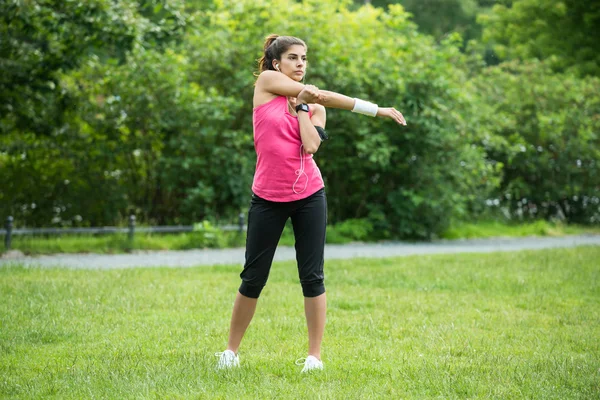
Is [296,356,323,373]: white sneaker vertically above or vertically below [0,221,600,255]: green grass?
above

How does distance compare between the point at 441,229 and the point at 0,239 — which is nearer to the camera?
the point at 0,239

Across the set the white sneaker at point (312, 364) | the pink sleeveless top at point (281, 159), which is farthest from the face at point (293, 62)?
the white sneaker at point (312, 364)

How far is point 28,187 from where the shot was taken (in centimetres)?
1298

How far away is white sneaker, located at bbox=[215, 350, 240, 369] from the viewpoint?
16.2 feet

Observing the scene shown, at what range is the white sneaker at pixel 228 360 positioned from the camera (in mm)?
4934

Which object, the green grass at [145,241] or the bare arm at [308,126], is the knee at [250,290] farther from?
the green grass at [145,241]

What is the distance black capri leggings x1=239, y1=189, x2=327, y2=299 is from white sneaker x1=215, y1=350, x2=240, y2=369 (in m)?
0.44

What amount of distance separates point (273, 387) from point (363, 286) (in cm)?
438

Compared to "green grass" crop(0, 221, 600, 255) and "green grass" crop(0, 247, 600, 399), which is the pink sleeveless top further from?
"green grass" crop(0, 221, 600, 255)

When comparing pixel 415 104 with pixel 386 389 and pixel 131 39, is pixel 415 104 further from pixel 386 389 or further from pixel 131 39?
pixel 386 389

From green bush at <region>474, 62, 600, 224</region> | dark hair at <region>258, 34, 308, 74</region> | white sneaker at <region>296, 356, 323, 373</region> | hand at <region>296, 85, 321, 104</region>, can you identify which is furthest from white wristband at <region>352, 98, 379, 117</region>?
green bush at <region>474, 62, 600, 224</region>

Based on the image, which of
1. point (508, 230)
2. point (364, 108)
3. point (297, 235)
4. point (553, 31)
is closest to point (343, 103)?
point (364, 108)

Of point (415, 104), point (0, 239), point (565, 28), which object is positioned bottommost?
point (0, 239)

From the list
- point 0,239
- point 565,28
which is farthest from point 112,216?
point 565,28
